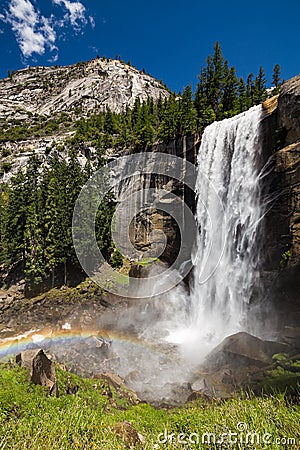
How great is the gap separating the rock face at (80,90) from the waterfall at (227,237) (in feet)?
258

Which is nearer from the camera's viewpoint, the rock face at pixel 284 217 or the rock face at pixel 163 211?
the rock face at pixel 284 217

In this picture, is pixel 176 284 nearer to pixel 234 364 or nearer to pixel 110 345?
pixel 110 345

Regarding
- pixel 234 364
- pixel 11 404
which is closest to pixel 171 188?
pixel 234 364

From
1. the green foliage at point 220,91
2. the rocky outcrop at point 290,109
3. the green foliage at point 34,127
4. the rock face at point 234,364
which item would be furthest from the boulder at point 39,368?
the green foliage at point 34,127

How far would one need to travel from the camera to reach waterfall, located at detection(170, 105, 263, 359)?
19266mm

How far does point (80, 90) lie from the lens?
10950 centimetres

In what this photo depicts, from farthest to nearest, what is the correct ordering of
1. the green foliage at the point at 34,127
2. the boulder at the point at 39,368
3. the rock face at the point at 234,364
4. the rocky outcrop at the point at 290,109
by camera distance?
the green foliage at the point at 34,127
the rocky outcrop at the point at 290,109
the rock face at the point at 234,364
the boulder at the point at 39,368

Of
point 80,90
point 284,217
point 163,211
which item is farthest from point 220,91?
point 80,90

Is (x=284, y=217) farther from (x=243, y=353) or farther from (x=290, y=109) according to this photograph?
(x=243, y=353)

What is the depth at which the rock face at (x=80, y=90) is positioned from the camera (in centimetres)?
10374

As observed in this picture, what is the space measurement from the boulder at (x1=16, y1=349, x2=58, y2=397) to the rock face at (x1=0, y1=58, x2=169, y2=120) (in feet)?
314

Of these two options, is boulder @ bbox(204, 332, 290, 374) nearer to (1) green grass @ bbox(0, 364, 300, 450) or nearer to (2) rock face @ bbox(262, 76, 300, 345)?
(2) rock face @ bbox(262, 76, 300, 345)

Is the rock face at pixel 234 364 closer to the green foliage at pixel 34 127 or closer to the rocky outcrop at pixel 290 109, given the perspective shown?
the rocky outcrop at pixel 290 109

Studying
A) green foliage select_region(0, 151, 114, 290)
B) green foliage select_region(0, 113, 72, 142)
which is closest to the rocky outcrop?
green foliage select_region(0, 151, 114, 290)
